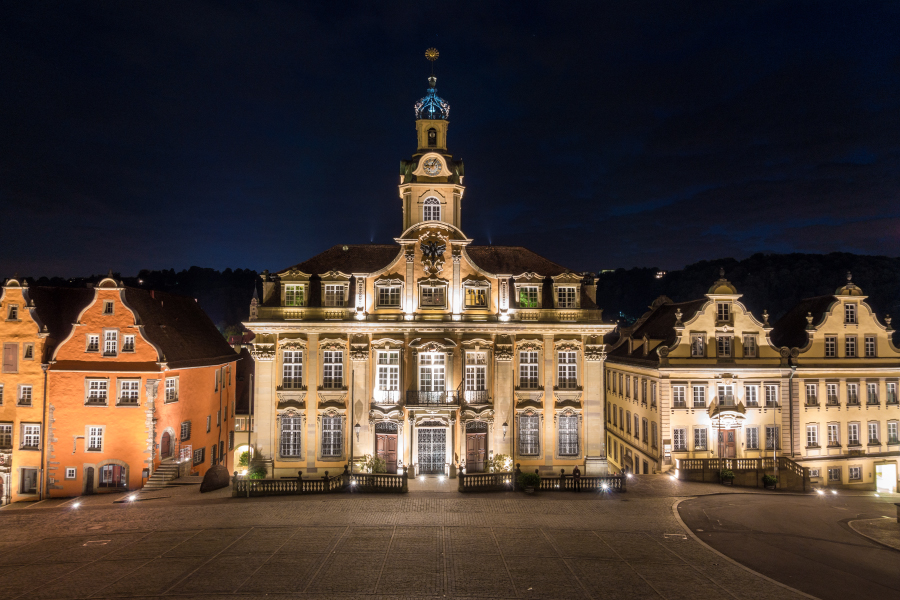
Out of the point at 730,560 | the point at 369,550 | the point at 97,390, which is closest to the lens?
the point at 730,560

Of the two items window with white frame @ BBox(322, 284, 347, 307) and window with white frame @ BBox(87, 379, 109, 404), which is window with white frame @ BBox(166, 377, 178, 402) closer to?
window with white frame @ BBox(87, 379, 109, 404)

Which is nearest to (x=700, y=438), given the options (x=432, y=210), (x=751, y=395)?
(x=751, y=395)

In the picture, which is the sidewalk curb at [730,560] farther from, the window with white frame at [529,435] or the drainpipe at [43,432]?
the drainpipe at [43,432]

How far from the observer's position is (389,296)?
122ft

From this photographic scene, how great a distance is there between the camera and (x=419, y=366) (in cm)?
3634

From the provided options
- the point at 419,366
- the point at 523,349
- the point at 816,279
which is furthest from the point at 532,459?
the point at 816,279

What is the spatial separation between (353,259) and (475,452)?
16.0 metres

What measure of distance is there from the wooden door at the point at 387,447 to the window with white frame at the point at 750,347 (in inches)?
1019

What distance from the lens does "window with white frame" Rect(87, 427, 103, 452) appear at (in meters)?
35.6

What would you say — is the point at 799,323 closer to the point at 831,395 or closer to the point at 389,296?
the point at 831,395

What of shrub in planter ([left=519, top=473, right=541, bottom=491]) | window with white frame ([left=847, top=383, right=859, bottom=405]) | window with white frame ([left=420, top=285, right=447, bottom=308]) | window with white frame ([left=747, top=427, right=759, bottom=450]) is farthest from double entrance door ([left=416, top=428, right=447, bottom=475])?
window with white frame ([left=847, top=383, right=859, bottom=405])

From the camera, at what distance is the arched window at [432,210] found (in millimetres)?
39188

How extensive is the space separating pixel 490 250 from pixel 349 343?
12572 mm

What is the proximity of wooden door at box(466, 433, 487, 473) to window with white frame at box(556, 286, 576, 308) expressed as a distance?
10.5 meters
